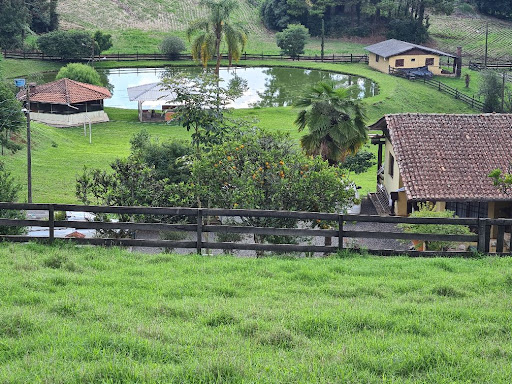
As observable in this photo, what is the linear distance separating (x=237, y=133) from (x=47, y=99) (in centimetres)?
3828

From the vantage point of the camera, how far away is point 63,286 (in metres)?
10.3

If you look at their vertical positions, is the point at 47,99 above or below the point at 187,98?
below

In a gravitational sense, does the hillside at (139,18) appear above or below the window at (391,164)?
above

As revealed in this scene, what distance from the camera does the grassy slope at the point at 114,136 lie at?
118 ft

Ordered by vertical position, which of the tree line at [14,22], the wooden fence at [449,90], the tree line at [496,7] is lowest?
the wooden fence at [449,90]

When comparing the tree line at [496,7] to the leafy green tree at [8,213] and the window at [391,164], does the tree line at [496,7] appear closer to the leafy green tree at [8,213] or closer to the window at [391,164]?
the window at [391,164]

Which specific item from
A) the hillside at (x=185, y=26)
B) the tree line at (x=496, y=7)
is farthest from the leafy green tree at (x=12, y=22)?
the tree line at (x=496, y=7)

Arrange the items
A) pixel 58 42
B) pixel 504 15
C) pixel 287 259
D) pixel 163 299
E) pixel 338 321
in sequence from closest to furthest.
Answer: pixel 338 321 < pixel 163 299 < pixel 287 259 < pixel 58 42 < pixel 504 15

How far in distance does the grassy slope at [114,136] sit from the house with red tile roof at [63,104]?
1201mm

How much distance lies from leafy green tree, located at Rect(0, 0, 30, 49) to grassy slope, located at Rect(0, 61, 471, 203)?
91.9 ft

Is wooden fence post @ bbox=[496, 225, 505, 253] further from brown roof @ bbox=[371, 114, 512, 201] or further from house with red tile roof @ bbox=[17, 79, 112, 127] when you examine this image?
house with red tile roof @ bbox=[17, 79, 112, 127]

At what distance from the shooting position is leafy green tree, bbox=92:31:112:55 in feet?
281

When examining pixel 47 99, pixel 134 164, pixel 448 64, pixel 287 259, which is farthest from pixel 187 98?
pixel 448 64

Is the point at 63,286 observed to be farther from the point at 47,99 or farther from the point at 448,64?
the point at 448,64
